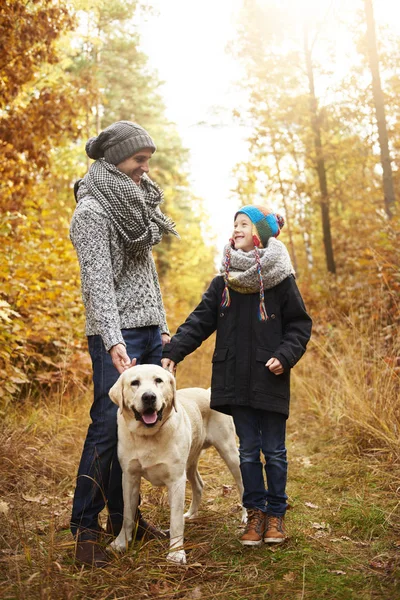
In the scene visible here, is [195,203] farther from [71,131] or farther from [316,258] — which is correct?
[71,131]

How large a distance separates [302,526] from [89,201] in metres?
2.46

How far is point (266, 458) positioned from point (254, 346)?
2.27ft

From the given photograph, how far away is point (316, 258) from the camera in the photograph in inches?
938

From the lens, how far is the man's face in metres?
3.80

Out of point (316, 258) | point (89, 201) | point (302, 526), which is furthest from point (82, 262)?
point (316, 258)

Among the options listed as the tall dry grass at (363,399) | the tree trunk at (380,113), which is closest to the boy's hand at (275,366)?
the tall dry grass at (363,399)

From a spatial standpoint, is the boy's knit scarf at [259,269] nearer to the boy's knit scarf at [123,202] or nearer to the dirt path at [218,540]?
the boy's knit scarf at [123,202]

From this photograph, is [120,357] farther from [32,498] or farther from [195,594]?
[32,498]

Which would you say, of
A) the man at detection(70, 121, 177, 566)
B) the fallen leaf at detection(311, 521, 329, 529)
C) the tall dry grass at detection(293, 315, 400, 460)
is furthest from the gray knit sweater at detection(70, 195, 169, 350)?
the tall dry grass at detection(293, 315, 400, 460)

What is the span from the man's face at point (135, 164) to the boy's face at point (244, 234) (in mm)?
693

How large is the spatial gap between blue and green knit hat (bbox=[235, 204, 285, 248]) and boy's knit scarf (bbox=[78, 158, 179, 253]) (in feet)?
2.05

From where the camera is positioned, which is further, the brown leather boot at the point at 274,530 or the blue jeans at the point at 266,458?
the blue jeans at the point at 266,458

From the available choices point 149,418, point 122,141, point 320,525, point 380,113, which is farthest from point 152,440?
point 380,113

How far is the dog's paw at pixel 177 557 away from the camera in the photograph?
3.31 meters
